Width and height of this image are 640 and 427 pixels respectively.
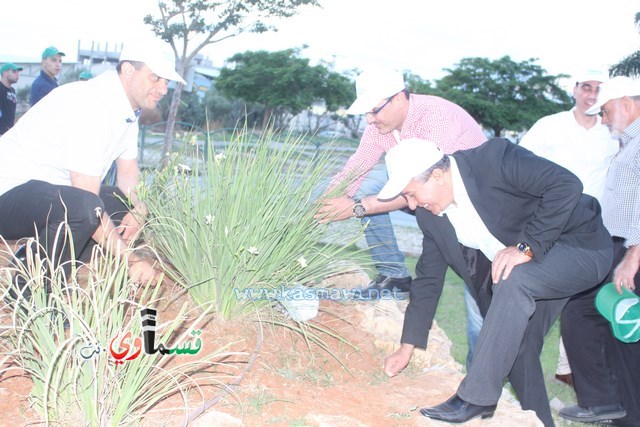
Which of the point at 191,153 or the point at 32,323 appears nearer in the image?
the point at 32,323

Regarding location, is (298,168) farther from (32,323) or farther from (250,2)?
(250,2)

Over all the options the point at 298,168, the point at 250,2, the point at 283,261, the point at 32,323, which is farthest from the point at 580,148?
the point at 250,2

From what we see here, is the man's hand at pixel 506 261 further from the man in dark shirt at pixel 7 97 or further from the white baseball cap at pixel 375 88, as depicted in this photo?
the man in dark shirt at pixel 7 97

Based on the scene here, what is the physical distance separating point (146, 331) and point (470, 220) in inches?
61.7

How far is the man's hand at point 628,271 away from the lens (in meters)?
3.83

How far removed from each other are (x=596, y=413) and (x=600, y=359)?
0.99 ft

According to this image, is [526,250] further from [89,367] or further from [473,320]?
[89,367]

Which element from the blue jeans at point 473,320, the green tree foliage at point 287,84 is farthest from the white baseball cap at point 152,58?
the green tree foliage at point 287,84

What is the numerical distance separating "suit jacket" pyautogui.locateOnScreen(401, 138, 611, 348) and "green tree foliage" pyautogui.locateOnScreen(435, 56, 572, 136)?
40.2 m

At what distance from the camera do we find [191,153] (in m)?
4.05

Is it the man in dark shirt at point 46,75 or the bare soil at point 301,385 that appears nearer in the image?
the bare soil at point 301,385

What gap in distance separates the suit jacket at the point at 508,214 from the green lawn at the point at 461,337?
1.16 metres

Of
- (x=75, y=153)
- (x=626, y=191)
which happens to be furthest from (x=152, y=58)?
(x=626, y=191)

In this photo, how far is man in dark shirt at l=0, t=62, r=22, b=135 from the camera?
835 centimetres
